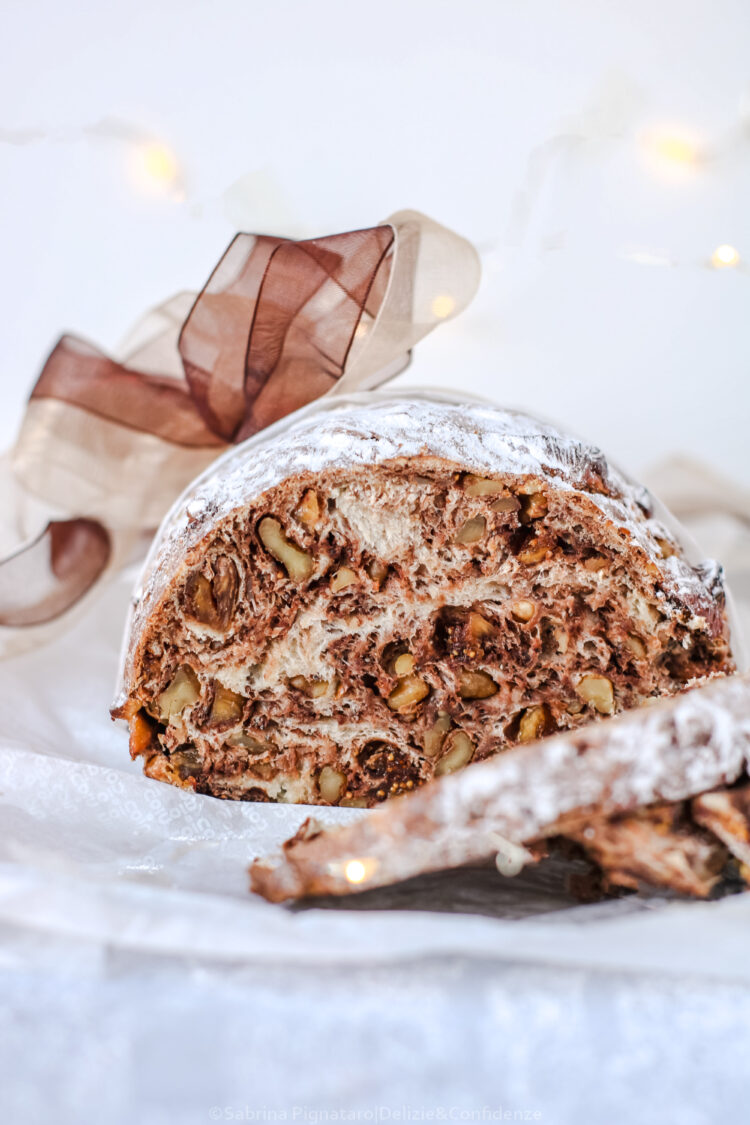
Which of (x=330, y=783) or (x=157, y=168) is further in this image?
(x=157, y=168)

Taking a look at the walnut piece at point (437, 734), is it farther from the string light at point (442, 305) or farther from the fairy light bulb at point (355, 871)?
the string light at point (442, 305)

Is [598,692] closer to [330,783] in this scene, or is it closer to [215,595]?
[330,783]

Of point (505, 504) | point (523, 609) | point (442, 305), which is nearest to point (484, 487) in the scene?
point (505, 504)

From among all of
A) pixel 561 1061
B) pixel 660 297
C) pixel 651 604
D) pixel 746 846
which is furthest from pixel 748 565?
pixel 561 1061

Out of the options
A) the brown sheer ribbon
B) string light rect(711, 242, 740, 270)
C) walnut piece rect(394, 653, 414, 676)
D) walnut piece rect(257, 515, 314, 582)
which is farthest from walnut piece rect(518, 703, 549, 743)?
string light rect(711, 242, 740, 270)

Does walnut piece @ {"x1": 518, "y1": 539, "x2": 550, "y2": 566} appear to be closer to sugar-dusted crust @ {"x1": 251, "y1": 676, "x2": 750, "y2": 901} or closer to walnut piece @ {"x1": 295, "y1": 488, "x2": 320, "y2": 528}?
walnut piece @ {"x1": 295, "y1": 488, "x2": 320, "y2": 528}

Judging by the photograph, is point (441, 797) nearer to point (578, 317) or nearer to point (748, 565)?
point (748, 565)
